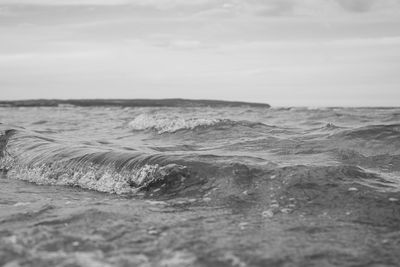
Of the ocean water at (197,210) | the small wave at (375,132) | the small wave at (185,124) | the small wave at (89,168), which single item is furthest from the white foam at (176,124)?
the ocean water at (197,210)

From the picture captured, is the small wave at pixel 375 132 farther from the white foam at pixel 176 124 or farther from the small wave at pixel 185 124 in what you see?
the white foam at pixel 176 124

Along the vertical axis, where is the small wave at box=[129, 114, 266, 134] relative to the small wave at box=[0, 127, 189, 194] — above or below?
above

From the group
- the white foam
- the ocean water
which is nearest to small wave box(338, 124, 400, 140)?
the ocean water

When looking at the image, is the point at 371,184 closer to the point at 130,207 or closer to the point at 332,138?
the point at 130,207

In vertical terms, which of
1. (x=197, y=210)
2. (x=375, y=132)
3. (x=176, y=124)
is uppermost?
(x=375, y=132)

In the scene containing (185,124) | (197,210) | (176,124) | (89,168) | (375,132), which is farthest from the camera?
(176,124)

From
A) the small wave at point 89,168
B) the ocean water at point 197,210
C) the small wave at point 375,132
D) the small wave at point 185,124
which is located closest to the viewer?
the ocean water at point 197,210

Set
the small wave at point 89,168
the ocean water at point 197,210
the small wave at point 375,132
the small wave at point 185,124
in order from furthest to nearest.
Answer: the small wave at point 185,124 < the small wave at point 375,132 < the small wave at point 89,168 < the ocean water at point 197,210

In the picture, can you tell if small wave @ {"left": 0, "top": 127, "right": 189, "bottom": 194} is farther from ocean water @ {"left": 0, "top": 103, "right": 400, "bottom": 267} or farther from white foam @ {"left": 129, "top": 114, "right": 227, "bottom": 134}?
white foam @ {"left": 129, "top": 114, "right": 227, "bottom": 134}

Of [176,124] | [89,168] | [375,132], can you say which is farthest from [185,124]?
[89,168]

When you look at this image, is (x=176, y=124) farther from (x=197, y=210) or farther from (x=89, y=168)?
(x=197, y=210)

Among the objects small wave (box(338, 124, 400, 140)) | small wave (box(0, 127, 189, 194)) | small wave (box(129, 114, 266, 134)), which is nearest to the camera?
small wave (box(0, 127, 189, 194))

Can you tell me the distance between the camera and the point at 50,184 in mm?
6258

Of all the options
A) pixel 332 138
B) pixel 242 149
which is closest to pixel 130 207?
pixel 242 149
